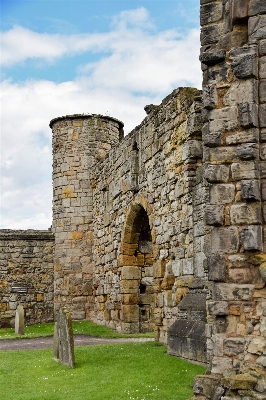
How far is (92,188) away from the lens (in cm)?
1770

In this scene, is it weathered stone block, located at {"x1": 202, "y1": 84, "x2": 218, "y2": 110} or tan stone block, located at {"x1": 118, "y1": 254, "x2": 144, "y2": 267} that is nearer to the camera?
weathered stone block, located at {"x1": 202, "y1": 84, "x2": 218, "y2": 110}

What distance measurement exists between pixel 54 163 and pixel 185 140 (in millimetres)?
8986

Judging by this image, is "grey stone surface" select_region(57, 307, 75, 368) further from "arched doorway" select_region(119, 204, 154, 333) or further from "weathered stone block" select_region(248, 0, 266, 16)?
"arched doorway" select_region(119, 204, 154, 333)

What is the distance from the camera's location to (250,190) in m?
5.54

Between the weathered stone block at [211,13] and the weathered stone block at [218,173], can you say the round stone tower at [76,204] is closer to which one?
the weathered stone block at [211,13]

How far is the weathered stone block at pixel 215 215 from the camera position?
18.6ft

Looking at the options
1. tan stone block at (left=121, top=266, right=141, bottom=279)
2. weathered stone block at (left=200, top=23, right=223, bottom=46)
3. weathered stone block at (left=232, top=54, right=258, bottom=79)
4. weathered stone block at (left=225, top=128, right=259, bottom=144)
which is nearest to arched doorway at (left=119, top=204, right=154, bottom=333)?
tan stone block at (left=121, top=266, right=141, bottom=279)

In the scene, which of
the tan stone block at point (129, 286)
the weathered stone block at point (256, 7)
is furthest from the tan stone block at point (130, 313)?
the weathered stone block at point (256, 7)

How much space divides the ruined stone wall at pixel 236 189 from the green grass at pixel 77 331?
7.62 meters

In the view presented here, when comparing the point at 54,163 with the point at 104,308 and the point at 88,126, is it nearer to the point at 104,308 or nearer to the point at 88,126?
the point at 88,126

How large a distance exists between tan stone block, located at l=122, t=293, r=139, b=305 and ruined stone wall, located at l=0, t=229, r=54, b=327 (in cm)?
511

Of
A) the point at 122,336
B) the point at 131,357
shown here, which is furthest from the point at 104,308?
the point at 131,357

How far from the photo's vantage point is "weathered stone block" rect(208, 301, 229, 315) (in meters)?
5.52

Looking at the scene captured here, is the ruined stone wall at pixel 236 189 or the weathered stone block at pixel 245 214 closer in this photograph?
the ruined stone wall at pixel 236 189
